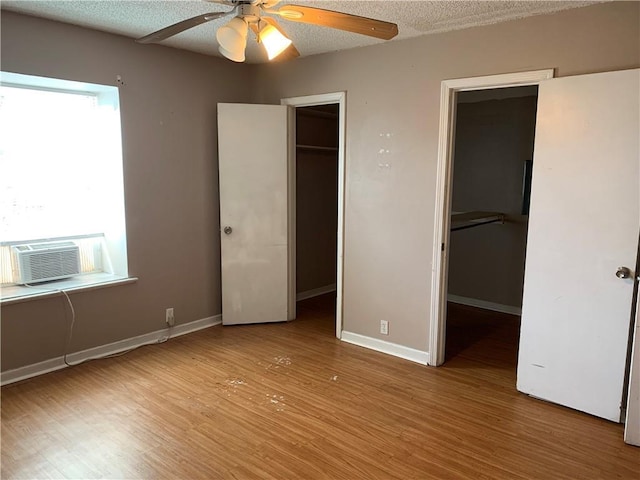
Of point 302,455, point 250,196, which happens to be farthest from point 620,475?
point 250,196

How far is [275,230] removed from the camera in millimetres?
4254

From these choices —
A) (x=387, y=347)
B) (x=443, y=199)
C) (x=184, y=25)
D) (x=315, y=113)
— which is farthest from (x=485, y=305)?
(x=184, y=25)

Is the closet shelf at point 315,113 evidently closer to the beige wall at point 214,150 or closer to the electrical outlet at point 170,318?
the beige wall at point 214,150

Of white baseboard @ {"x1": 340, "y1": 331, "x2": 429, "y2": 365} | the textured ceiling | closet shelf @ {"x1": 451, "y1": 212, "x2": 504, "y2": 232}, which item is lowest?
white baseboard @ {"x1": 340, "y1": 331, "x2": 429, "y2": 365}

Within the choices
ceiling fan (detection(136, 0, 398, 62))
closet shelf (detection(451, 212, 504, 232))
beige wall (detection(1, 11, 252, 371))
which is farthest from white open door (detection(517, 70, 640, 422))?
beige wall (detection(1, 11, 252, 371))

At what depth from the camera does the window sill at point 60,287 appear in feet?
10.1

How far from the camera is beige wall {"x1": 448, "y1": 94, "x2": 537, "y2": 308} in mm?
4590

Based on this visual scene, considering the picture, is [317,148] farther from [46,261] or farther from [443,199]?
[46,261]

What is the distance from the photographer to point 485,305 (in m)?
4.94

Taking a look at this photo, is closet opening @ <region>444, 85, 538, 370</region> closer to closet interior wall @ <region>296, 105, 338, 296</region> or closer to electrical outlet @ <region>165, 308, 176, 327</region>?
closet interior wall @ <region>296, 105, 338, 296</region>

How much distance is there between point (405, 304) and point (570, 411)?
4.24ft

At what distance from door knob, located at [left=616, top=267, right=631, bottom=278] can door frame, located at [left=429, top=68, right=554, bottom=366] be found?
3.64 ft

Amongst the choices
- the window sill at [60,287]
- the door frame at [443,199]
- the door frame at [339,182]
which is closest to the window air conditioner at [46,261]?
A: the window sill at [60,287]

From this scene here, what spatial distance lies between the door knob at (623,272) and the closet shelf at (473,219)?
152 centimetres
